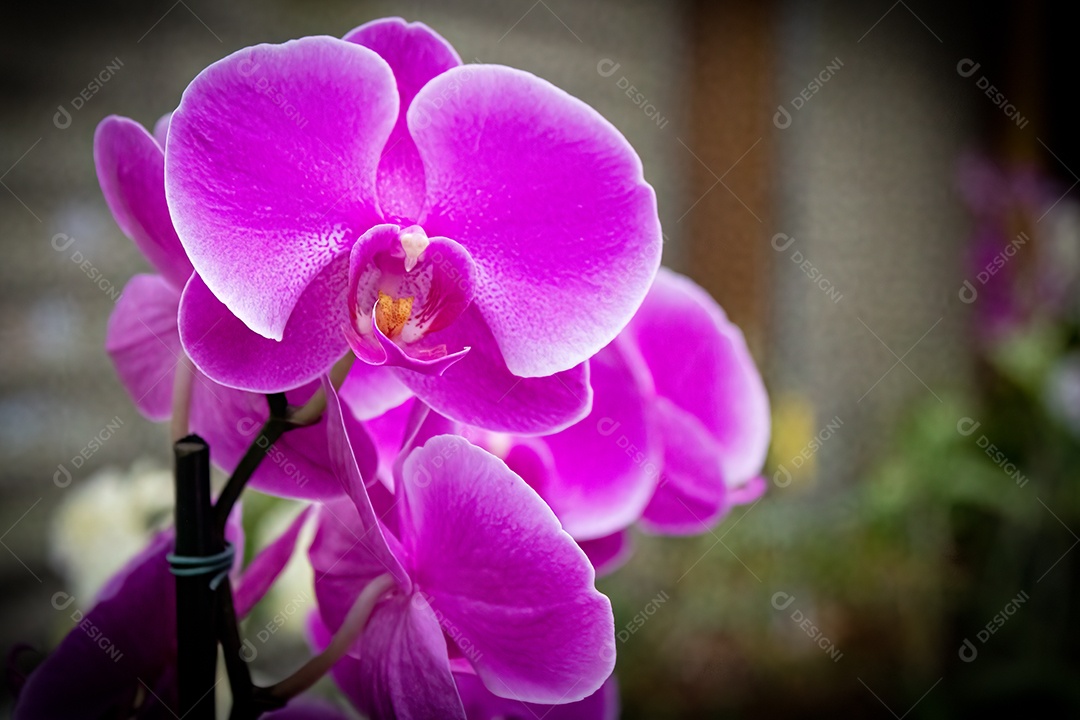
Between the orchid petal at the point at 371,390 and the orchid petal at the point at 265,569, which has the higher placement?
the orchid petal at the point at 371,390

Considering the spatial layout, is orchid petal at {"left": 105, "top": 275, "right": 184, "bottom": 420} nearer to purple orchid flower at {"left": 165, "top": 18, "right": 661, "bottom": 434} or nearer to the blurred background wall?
purple orchid flower at {"left": 165, "top": 18, "right": 661, "bottom": 434}

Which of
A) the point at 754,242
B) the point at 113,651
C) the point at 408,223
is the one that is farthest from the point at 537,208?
the point at 754,242

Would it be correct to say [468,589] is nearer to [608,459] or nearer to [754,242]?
[608,459]

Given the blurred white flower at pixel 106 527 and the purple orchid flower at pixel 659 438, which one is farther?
the blurred white flower at pixel 106 527

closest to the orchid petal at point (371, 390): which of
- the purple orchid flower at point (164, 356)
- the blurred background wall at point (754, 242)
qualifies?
the purple orchid flower at point (164, 356)

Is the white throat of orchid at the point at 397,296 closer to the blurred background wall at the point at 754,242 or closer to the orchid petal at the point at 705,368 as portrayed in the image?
the orchid petal at the point at 705,368

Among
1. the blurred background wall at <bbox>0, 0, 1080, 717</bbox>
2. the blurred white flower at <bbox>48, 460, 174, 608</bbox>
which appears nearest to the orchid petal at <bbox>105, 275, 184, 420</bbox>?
the blurred white flower at <bbox>48, 460, 174, 608</bbox>

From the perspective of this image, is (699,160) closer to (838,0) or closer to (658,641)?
(838,0)
